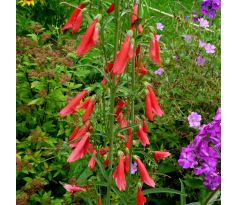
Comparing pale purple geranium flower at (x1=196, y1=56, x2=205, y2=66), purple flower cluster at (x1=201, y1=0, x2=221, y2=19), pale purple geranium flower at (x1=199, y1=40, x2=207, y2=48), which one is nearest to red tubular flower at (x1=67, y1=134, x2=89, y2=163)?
pale purple geranium flower at (x1=196, y1=56, x2=205, y2=66)

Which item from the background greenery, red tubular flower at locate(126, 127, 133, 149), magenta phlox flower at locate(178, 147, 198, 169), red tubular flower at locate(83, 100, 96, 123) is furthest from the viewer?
the background greenery

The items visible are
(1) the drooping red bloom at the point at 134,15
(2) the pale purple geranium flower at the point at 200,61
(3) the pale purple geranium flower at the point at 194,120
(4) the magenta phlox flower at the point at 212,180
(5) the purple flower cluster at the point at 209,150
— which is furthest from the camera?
(2) the pale purple geranium flower at the point at 200,61

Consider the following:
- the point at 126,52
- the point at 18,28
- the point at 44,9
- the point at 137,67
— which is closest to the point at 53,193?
the point at 137,67

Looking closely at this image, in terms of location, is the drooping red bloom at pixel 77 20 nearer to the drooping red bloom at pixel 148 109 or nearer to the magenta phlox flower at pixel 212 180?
the drooping red bloom at pixel 148 109

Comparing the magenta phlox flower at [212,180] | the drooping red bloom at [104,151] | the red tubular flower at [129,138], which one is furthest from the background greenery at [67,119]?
the red tubular flower at [129,138]

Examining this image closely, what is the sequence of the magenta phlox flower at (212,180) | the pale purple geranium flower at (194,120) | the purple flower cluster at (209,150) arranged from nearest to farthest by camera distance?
the purple flower cluster at (209,150) < the magenta phlox flower at (212,180) < the pale purple geranium flower at (194,120)

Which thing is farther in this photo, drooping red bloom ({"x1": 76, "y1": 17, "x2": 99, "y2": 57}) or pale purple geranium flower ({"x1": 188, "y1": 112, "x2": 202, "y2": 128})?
pale purple geranium flower ({"x1": 188, "y1": 112, "x2": 202, "y2": 128})

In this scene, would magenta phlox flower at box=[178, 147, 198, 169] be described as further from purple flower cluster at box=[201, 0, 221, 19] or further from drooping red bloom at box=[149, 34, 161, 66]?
purple flower cluster at box=[201, 0, 221, 19]

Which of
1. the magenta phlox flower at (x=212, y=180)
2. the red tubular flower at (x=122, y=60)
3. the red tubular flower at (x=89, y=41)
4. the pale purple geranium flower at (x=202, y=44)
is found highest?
the pale purple geranium flower at (x=202, y=44)

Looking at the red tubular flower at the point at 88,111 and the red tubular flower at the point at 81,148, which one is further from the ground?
the red tubular flower at the point at 88,111

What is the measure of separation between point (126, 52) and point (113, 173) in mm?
551

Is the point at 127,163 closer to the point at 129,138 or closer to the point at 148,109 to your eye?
the point at 129,138

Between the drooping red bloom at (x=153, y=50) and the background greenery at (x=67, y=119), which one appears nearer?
the drooping red bloom at (x=153, y=50)

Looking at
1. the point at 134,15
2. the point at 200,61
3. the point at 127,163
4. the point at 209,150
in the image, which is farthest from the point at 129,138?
the point at 200,61
